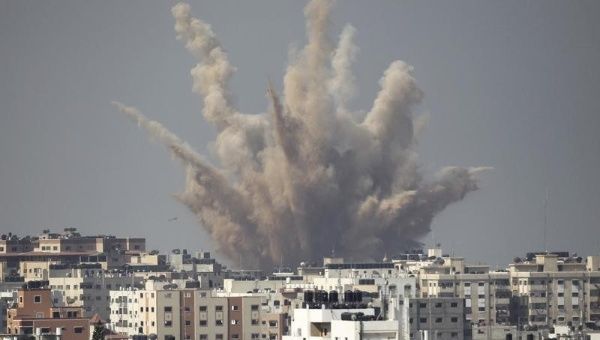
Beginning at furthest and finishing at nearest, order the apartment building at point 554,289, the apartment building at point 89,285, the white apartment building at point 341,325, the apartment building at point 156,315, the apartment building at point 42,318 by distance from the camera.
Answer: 1. the apartment building at point 89,285
2. the apartment building at point 554,289
3. the apartment building at point 156,315
4. the apartment building at point 42,318
5. the white apartment building at point 341,325

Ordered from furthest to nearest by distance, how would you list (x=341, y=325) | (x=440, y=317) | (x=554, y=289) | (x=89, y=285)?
(x=89, y=285), (x=554, y=289), (x=440, y=317), (x=341, y=325)

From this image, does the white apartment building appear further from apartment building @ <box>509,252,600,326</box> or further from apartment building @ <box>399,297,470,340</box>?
apartment building @ <box>509,252,600,326</box>

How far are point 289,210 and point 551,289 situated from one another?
27756 mm

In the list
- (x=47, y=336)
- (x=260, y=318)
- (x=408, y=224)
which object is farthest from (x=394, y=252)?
(x=47, y=336)

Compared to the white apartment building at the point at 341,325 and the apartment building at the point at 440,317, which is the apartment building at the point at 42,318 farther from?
the white apartment building at the point at 341,325

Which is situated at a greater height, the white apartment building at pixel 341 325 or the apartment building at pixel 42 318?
the apartment building at pixel 42 318

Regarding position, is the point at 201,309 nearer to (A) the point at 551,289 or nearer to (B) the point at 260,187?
(A) the point at 551,289

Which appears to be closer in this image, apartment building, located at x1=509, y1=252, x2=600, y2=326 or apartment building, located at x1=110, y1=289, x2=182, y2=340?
apartment building, located at x1=110, y1=289, x2=182, y2=340

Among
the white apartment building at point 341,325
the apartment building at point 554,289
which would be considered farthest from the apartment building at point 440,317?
the white apartment building at point 341,325

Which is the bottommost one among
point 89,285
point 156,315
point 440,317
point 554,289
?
point 440,317

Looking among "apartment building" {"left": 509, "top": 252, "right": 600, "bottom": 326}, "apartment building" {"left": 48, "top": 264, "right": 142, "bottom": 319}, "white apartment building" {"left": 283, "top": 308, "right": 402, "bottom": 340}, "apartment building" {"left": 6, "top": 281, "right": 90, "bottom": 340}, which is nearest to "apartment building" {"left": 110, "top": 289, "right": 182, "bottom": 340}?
"apartment building" {"left": 6, "top": 281, "right": 90, "bottom": 340}

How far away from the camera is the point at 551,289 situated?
11550 centimetres

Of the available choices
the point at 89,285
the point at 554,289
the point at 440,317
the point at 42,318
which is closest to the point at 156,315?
the point at 440,317

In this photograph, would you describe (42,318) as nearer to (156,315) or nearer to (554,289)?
(156,315)
